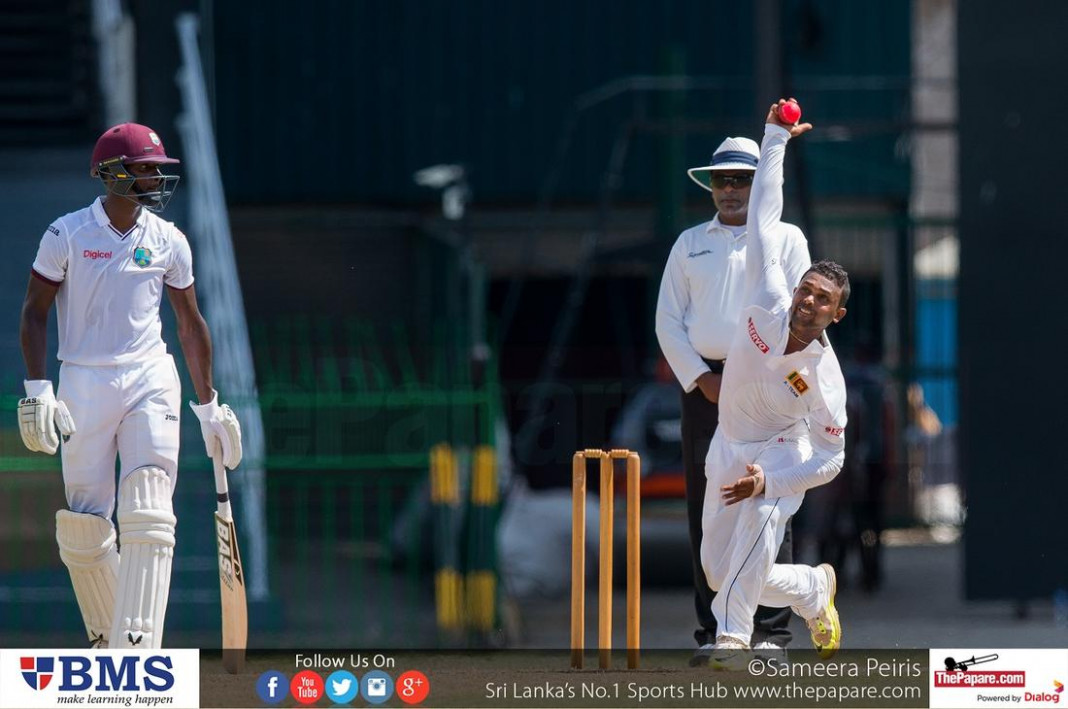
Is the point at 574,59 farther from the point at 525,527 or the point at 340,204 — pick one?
the point at 525,527

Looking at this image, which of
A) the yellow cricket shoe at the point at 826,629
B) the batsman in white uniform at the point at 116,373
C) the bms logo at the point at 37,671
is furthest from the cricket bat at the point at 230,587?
the yellow cricket shoe at the point at 826,629

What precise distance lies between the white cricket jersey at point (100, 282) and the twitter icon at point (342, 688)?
4.35 feet

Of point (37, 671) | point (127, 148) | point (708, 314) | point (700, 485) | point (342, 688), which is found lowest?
point (342, 688)

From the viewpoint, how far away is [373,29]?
17719 mm

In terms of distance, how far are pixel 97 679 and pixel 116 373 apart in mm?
1064

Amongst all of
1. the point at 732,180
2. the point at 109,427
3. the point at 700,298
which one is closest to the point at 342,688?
the point at 109,427

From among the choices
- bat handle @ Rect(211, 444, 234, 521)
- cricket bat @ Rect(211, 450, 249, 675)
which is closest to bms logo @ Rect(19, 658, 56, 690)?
cricket bat @ Rect(211, 450, 249, 675)

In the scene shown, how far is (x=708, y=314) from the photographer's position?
7492mm

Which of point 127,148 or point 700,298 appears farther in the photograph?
point 700,298

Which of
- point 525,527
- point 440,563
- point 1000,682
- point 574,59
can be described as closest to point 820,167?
point 574,59

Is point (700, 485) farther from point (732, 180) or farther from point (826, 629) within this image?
point (732, 180)

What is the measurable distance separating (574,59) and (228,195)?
3.37 meters

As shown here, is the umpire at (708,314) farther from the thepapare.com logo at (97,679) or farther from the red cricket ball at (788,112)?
the thepapare.com logo at (97,679)

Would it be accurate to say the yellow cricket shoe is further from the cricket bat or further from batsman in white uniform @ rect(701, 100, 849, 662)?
the cricket bat
